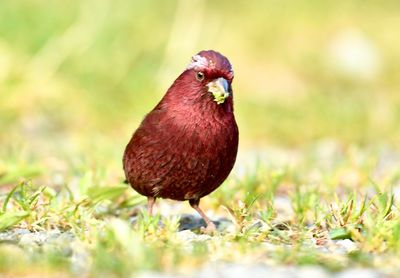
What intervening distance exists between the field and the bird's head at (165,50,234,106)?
527 mm

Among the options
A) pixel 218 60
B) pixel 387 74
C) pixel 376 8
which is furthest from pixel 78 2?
pixel 218 60

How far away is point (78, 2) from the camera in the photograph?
10508 mm

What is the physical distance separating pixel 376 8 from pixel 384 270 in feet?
35.1

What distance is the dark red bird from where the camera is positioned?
4016 millimetres

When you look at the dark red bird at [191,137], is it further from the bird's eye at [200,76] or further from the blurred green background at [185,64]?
the blurred green background at [185,64]

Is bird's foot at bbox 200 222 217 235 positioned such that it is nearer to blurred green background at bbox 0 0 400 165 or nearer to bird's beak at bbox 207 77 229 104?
bird's beak at bbox 207 77 229 104

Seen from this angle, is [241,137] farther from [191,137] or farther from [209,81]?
[191,137]

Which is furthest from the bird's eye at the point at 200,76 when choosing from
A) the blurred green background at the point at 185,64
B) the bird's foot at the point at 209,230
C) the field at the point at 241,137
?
the blurred green background at the point at 185,64

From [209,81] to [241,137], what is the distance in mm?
3983

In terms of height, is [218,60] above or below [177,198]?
above

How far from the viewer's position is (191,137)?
13.2 feet

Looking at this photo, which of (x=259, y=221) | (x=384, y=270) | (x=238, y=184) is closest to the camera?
(x=384, y=270)

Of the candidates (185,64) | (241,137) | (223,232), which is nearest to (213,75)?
(223,232)

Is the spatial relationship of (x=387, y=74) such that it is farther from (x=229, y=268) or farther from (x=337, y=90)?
(x=229, y=268)
